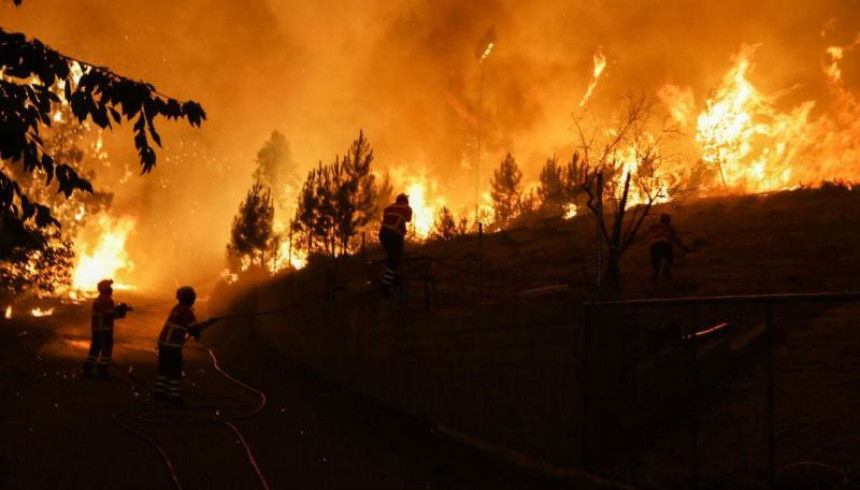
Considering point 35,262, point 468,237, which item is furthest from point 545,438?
point 35,262

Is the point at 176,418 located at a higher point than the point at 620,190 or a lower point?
lower

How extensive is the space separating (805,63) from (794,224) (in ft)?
124

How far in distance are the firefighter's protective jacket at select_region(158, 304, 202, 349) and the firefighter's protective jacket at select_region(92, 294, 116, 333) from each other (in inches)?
140

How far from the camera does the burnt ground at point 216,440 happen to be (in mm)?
7066

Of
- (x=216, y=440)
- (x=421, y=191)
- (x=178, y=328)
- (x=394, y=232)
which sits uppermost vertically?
(x=421, y=191)

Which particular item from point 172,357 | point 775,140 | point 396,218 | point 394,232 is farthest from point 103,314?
point 775,140

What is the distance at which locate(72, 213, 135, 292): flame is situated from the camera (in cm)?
10075

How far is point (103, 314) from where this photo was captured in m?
14.6

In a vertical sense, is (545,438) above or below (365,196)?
below

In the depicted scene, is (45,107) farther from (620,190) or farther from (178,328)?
(620,190)

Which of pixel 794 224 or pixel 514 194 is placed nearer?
pixel 794 224

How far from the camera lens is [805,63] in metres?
53.7

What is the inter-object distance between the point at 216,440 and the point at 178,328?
11.4 feet

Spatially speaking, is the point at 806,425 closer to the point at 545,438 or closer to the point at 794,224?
the point at 545,438
